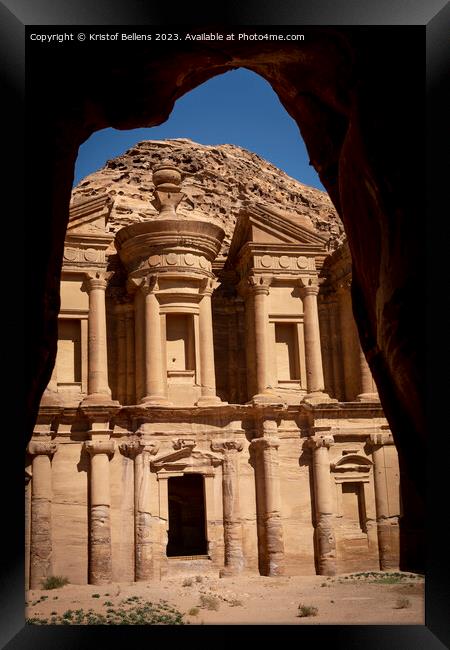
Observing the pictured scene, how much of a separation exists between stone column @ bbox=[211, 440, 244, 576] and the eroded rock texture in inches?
497

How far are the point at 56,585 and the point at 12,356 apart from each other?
13683 millimetres

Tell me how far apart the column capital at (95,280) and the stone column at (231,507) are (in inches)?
200

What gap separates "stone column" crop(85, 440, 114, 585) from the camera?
1984cm

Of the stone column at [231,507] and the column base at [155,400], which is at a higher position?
the column base at [155,400]

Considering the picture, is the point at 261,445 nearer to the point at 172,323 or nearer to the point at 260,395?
the point at 260,395

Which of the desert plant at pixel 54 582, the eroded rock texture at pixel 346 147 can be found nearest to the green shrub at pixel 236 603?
the desert plant at pixel 54 582

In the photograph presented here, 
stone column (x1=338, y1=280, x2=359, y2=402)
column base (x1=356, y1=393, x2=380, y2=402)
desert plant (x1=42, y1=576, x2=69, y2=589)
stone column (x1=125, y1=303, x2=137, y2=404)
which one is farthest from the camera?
stone column (x1=338, y1=280, x2=359, y2=402)

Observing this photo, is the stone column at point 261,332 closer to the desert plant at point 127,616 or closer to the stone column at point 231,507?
the stone column at point 231,507

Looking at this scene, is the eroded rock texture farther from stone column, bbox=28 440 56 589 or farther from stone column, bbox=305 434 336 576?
stone column, bbox=305 434 336 576

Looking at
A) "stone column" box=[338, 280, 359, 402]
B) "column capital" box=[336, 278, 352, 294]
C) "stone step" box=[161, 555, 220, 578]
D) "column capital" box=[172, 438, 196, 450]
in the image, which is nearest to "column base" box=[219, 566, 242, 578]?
"stone step" box=[161, 555, 220, 578]

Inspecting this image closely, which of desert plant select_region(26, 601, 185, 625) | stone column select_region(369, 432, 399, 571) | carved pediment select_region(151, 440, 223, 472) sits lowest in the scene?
desert plant select_region(26, 601, 185, 625)

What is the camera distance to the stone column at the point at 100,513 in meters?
19.8

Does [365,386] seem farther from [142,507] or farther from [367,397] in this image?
[142,507]
